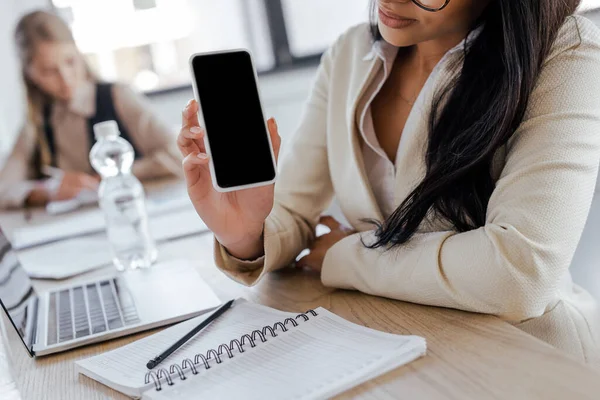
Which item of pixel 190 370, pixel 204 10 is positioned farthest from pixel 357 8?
pixel 190 370

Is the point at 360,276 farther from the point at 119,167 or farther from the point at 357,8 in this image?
the point at 357,8

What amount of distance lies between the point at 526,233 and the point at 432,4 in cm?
38

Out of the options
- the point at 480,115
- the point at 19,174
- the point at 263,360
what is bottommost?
the point at 19,174

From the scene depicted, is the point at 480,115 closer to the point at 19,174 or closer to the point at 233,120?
the point at 233,120

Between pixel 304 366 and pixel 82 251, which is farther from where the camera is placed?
pixel 82 251

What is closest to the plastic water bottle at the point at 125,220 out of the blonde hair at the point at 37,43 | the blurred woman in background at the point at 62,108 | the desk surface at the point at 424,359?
the desk surface at the point at 424,359

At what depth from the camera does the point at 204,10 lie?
3619 mm

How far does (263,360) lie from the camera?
2.63 feet

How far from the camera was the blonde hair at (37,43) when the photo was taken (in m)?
2.74

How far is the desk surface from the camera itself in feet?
2.29

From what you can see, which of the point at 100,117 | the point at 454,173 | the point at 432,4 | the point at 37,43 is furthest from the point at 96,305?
the point at 37,43

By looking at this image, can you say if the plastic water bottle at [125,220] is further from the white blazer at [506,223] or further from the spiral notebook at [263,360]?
the spiral notebook at [263,360]

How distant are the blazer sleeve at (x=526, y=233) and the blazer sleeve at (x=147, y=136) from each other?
151cm

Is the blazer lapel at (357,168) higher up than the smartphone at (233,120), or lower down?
lower down
